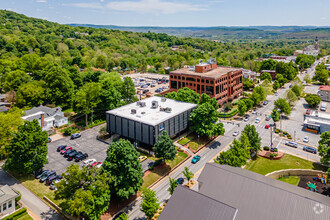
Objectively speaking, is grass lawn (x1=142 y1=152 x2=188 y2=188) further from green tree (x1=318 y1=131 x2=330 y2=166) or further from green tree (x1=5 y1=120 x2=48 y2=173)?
green tree (x1=318 y1=131 x2=330 y2=166)

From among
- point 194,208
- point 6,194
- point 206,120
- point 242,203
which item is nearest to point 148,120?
point 206,120

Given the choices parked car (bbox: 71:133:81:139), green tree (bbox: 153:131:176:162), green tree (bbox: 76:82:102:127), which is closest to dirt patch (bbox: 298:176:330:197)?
green tree (bbox: 153:131:176:162)

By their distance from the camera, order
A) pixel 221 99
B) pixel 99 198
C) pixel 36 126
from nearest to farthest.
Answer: pixel 99 198 < pixel 36 126 < pixel 221 99

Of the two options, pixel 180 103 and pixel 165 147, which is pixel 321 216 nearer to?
pixel 165 147

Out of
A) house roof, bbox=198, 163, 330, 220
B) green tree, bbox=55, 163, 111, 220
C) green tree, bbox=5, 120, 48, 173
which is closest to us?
house roof, bbox=198, 163, 330, 220

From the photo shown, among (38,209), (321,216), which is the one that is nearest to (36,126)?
(38,209)

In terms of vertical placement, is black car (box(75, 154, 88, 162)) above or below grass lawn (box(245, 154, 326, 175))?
above
